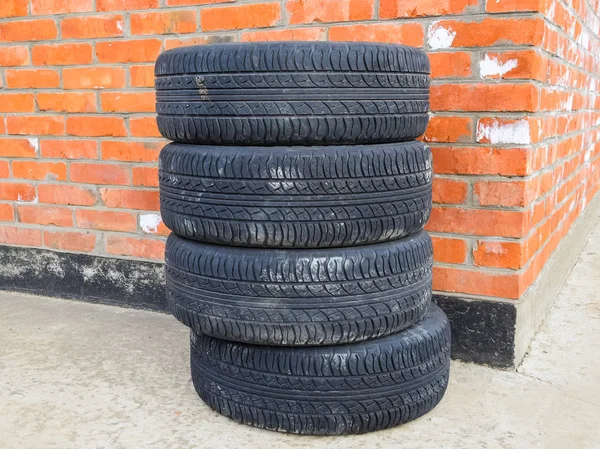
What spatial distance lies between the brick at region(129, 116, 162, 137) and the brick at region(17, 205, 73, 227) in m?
0.65

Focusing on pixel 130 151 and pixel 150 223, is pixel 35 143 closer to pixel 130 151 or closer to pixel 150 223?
pixel 130 151

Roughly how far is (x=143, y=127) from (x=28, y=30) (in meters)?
0.88

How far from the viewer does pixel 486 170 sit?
256 cm

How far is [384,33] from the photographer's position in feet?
8.73

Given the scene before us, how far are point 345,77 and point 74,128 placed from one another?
199cm

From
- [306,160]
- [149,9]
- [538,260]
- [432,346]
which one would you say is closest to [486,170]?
[538,260]

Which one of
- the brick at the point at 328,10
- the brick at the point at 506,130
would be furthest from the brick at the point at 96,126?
the brick at the point at 506,130

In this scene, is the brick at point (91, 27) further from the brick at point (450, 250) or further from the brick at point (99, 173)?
the brick at point (450, 250)

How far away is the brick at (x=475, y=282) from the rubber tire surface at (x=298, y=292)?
640 millimetres

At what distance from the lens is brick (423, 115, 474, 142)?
101 inches

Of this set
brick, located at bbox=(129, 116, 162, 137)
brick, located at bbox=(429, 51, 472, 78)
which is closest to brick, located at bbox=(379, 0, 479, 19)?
brick, located at bbox=(429, 51, 472, 78)

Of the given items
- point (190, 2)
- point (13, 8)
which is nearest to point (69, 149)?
point (13, 8)

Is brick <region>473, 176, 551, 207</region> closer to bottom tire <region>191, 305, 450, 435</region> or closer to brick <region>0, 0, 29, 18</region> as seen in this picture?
bottom tire <region>191, 305, 450, 435</region>

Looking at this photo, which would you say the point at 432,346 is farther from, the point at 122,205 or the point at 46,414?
the point at 122,205
